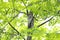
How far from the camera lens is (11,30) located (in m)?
4.38

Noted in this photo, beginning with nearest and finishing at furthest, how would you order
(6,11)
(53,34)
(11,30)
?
(53,34) < (6,11) < (11,30)

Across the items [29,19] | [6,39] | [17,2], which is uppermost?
[17,2]

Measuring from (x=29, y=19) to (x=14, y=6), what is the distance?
3.04ft

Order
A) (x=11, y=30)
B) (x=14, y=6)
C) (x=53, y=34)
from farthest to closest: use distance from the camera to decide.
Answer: (x=11, y=30) < (x=14, y=6) < (x=53, y=34)

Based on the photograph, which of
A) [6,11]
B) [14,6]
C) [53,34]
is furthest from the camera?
[6,11]

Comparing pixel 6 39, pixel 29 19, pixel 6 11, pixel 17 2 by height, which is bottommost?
pixel 6 39

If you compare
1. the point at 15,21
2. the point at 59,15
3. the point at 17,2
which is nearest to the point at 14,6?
the point at 17,2

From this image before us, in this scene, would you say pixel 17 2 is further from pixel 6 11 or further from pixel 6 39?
pixel 6 39

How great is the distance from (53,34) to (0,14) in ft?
4.61

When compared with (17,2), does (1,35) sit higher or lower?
lower

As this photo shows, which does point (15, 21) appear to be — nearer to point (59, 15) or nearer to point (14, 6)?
point (14, 6)

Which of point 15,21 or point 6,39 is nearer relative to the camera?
point 6,39

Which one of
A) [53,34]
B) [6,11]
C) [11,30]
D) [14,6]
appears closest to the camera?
[53,34]

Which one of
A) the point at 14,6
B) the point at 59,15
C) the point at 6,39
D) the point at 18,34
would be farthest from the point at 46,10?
the point at 6,39
